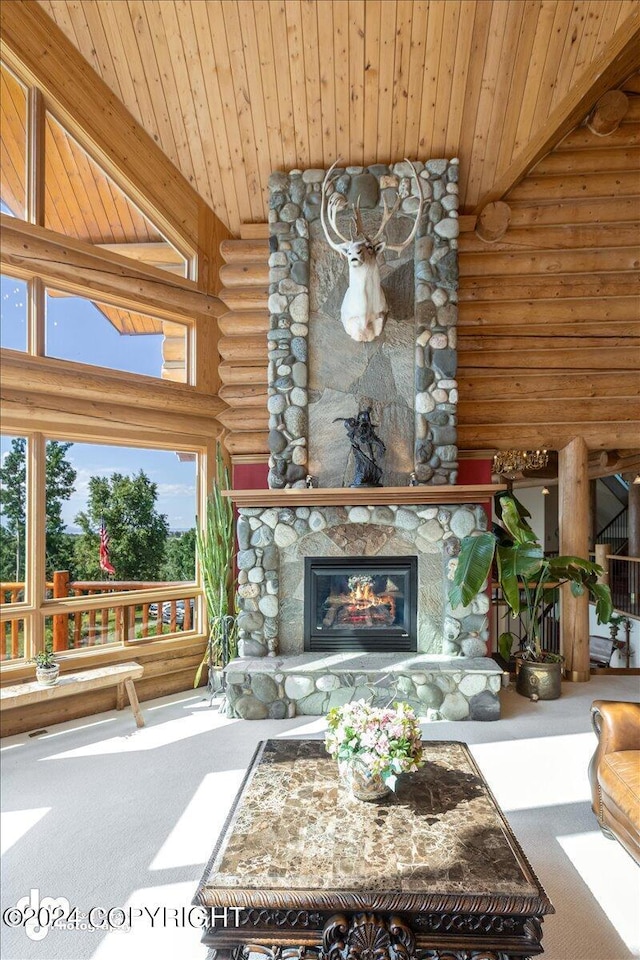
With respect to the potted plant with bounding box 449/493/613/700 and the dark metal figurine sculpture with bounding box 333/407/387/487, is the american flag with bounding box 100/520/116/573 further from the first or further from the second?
the potted plant with bounding box 449/493/613/700

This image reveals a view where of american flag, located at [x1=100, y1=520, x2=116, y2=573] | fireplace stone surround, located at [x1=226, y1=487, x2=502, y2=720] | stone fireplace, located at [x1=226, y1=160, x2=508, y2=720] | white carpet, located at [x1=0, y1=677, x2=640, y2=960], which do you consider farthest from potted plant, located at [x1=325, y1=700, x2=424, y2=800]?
american flag, located at [x1=100, y1=520, x2=116, y2=573]

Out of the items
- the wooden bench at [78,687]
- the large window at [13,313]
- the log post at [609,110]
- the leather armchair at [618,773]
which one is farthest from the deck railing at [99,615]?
the log post at [609,110]

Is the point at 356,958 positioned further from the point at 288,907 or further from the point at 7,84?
the point at 7,84

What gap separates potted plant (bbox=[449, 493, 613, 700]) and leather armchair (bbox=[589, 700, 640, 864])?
A: 5.94 feet

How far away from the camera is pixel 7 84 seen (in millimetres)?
4719

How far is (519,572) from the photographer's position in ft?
16.5

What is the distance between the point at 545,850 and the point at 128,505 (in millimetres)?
4289

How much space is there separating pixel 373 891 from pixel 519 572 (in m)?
3.60

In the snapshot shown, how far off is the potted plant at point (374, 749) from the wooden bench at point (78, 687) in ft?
9.44

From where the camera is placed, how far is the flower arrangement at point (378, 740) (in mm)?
2283

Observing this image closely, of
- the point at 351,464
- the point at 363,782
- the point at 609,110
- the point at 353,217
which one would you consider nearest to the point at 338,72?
the point at 353,217

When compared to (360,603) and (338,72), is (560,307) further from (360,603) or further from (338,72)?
(360,603)

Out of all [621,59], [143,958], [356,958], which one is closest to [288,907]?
[356,958]

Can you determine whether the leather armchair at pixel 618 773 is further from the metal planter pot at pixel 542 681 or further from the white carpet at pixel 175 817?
the metal planter pot at pixel 542 681
